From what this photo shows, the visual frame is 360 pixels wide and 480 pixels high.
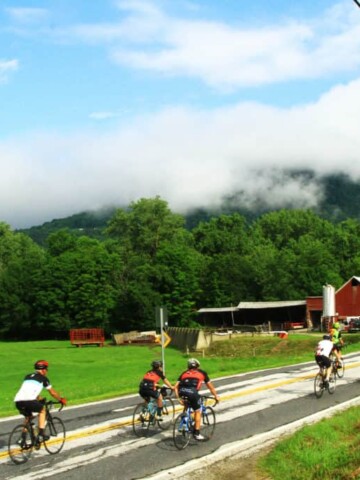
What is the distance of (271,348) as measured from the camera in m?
55.6

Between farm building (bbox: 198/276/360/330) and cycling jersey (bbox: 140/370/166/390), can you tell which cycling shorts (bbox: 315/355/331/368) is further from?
farm building (bbox: 198/276/360/330)

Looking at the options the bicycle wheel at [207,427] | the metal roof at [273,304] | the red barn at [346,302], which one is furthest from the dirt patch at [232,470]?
the metal roof at [273,304]

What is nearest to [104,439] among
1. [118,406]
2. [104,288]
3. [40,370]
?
[40,370]

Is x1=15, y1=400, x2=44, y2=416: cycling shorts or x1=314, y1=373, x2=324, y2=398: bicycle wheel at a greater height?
x1=15, y1=400, x2=44, y2=416: cycling shorts

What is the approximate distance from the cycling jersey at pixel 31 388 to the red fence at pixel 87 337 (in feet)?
201

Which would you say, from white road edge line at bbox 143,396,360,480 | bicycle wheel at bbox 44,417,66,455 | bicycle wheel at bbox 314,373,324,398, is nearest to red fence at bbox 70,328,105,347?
bicycle wheel at bbox 314,373,324,398

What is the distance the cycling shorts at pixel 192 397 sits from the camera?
1305 centimetres

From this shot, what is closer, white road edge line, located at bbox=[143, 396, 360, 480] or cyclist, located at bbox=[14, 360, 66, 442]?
white road edge line, located at bbox=[143, 396, 360, 480]

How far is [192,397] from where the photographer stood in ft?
42.8

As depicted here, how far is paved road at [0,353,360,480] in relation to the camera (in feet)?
37.2

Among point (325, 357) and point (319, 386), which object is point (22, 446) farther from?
point (325, 357)

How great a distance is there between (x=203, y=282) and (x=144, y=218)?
1735cm

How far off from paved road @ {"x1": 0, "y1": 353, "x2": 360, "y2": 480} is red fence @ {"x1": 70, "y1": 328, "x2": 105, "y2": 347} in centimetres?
5164

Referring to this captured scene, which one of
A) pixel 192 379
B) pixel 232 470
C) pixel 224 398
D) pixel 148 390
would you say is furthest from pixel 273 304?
pixel 232 470
